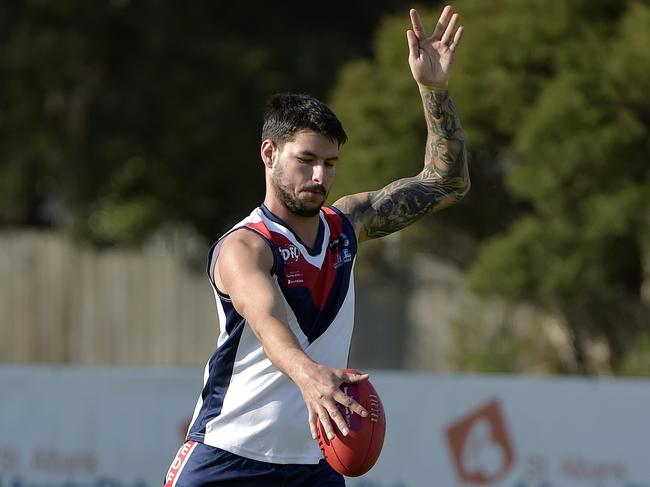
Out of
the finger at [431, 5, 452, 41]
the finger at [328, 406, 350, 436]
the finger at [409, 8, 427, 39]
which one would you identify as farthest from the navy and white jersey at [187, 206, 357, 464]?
the finger at [431, 5, 452, 41]

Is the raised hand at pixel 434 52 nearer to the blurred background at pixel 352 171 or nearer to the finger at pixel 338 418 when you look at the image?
the finger at pixel 338 418

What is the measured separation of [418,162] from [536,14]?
2014mm

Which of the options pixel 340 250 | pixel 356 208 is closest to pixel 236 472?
pixel 340 250

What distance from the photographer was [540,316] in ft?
53.5

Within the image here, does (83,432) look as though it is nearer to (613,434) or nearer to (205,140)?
(613,434)

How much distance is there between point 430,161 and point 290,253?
1273mm

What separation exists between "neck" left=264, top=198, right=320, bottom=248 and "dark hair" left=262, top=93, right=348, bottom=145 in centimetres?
24

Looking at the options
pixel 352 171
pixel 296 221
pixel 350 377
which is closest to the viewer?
pixel 350 377

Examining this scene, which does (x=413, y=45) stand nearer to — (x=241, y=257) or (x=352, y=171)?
(x=241, y=257)

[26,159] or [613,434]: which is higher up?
[26,159]

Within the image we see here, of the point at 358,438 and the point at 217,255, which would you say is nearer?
the point at 358,438

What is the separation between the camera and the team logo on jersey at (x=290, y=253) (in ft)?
16.3

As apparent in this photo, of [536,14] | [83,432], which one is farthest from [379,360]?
[83,432]

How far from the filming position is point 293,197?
5051 mm
